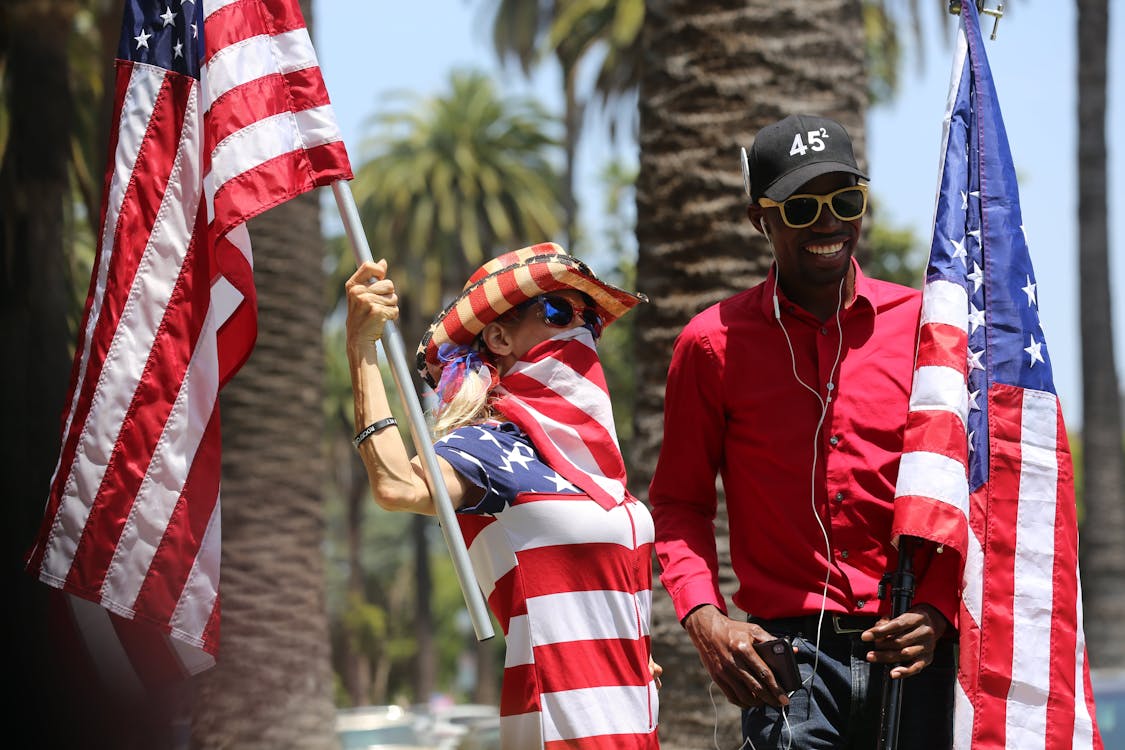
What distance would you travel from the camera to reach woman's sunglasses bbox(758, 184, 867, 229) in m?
3.70

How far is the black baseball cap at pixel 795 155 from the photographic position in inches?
145

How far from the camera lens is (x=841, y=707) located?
362cm

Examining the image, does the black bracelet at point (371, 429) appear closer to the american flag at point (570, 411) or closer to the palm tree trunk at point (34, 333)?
the american flag at point (570, 411)

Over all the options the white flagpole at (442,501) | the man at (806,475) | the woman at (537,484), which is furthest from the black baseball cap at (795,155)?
the white flagpole at (442,501)

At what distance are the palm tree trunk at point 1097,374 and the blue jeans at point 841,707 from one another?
13.8 m

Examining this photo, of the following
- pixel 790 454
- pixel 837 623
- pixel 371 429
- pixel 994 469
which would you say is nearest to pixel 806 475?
pixel 790 454

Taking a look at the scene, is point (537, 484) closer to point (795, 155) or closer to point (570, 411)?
point (570, 411)

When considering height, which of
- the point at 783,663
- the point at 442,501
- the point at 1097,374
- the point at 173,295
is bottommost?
the point at 783,663

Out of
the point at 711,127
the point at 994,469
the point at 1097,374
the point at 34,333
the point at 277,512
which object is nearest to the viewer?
the point at 994,469

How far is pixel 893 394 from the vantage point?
3752 mm

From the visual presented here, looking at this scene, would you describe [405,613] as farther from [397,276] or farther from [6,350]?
[6,350]

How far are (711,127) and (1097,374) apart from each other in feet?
41.1

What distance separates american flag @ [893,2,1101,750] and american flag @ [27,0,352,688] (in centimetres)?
166

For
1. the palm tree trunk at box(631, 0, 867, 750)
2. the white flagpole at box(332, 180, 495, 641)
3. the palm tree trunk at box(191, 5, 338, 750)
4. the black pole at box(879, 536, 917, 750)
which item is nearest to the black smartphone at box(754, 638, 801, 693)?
the black pole at box(879, 536, 917, 750)
